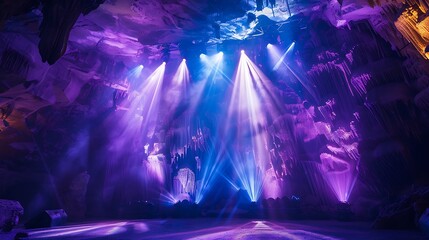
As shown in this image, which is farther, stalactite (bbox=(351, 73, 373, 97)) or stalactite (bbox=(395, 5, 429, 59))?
stalactite (bbox=(351, 73, 373, 97))

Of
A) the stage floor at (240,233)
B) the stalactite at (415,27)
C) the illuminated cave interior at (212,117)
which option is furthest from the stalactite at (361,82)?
the stage floor at (240,233)

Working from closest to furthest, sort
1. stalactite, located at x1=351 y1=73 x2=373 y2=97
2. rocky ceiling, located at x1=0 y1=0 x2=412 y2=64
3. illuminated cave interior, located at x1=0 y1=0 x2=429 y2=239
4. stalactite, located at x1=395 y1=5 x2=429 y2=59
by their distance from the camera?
stalactite, located at x1=395 y1=5 x2=429 y2=59
illuminated cave interior, located at x1=0 y1=0 x2=429 y2=239
rocky ceiling, located at x1=0 y1=0 x2=412 y2=64
stalactite, located at x1=351 y1=73 x2=373 y2=97

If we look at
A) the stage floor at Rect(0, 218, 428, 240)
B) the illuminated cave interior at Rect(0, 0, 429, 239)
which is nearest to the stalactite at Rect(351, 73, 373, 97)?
the illuminated cave interior at Rect(0, 0, 429, 239)

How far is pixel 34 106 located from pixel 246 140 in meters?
13.0

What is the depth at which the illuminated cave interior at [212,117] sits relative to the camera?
316 inches

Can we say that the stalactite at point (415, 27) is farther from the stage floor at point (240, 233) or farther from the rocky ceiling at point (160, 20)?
the stage floor at point (240, 233)

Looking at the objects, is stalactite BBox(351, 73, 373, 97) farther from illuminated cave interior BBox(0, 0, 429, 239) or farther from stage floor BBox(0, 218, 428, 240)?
stage floor BBox(0, 218, 428, 240)

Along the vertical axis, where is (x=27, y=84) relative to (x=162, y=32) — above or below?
below

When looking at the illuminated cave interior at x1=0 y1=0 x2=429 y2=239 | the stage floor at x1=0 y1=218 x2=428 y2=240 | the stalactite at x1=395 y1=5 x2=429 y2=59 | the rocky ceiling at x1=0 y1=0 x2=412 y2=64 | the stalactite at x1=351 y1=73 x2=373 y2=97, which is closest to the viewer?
the stage floor at x1=0 y1=218 x2=428 y2=240

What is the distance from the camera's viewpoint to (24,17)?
8.74 meters

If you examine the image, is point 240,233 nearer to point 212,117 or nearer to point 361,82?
point 361,82

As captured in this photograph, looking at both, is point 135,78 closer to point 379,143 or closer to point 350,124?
point 350,124

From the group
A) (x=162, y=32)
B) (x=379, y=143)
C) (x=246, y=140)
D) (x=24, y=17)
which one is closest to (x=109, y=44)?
(x=162, y=32)

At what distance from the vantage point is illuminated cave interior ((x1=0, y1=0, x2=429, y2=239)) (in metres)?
8.02
